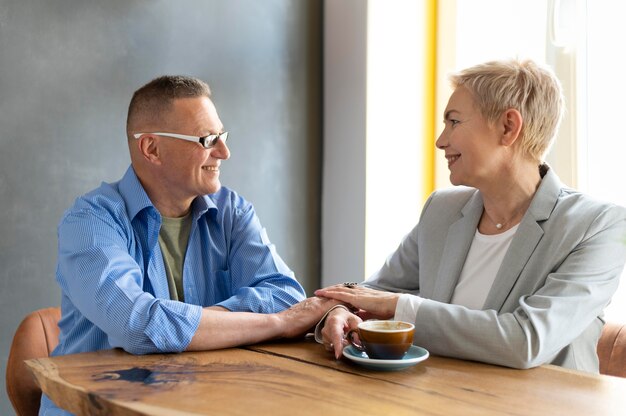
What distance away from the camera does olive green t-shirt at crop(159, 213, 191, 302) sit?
2.10 m

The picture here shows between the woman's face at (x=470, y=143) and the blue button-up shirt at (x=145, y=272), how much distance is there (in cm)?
57

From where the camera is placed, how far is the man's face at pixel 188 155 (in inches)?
85.5

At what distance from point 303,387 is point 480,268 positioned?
0.78m

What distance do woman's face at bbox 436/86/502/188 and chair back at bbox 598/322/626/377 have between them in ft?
1.68

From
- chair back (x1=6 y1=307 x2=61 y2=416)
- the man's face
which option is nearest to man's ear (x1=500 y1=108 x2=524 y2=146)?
the man's face

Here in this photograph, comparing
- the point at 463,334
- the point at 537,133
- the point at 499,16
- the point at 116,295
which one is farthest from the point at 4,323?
the point at 499,16

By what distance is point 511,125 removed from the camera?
6.55 ft

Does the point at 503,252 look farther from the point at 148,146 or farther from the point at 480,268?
the point at 148,146

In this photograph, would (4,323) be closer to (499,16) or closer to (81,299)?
(81,299)

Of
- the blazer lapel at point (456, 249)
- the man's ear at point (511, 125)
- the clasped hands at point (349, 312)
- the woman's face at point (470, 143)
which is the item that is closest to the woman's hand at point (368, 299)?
the clasped hands at point (349, 312)

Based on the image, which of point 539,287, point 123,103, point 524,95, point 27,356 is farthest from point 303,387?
point 123,103

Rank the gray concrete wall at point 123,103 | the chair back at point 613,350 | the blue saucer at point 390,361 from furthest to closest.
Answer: the gray concrete wall at point 123,103
the chair back at point 613,350
the blue saucer at point 390,361

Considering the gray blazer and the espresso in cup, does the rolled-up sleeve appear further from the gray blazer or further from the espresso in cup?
the espresso in cup

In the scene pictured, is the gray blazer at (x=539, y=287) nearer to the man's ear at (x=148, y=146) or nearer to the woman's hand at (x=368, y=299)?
the woman's hand at (x=368, y=299)
